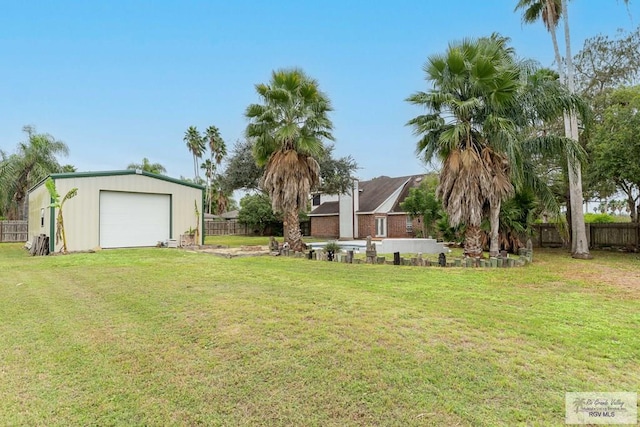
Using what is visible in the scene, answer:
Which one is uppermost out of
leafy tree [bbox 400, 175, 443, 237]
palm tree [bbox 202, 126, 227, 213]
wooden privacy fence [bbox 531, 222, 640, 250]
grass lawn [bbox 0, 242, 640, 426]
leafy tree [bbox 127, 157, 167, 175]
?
palm tree [bbox 202, 126, 227, 213]

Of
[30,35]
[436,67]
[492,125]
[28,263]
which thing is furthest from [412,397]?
[30,35]

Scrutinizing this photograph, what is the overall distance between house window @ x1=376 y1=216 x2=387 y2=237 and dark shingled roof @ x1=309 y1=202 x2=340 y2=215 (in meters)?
4.09

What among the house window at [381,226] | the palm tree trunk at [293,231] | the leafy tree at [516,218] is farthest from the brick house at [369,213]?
the palm tree trunk at [293,231]

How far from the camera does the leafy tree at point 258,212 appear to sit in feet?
109

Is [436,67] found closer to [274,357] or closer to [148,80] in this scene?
[274,357]

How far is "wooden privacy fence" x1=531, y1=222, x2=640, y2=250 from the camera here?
1669 cm

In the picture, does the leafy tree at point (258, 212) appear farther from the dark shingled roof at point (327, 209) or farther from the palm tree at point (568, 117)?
the palm tree at point (568, 117)

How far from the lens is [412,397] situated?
2973 millimetres

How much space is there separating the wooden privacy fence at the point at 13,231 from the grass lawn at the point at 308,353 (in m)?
22.7

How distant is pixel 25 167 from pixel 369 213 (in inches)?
1021

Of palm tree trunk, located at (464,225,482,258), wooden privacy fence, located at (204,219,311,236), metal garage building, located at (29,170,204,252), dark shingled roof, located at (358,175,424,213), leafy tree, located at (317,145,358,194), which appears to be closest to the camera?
palm tree trunk, located at (464,225,482,258)

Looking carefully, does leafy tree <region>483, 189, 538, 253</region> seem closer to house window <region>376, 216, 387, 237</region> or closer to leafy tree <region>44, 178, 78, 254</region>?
house window <region>376, 216, 387, 237</region>

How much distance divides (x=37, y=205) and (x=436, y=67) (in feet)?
65.5

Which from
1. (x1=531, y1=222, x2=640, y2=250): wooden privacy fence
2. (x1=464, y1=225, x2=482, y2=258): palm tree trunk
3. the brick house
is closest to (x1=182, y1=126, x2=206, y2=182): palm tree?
the brick house
